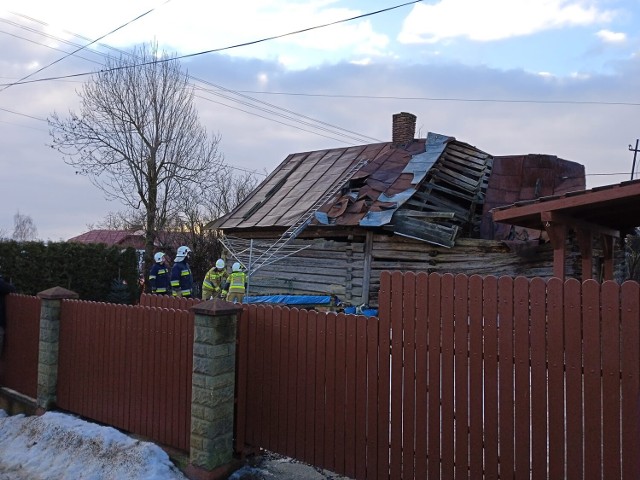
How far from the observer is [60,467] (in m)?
5.29

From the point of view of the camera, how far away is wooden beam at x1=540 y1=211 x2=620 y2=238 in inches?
299

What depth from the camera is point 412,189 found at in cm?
1328

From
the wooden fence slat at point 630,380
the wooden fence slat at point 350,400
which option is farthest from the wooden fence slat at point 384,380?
the wooden fence slat at point 630,380

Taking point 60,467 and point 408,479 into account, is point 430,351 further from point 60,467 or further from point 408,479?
point 60,467

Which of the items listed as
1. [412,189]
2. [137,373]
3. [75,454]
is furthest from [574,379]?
[412,189]

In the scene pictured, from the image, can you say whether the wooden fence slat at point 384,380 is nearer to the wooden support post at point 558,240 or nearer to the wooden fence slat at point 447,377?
the wooden fence slat at point 447,377

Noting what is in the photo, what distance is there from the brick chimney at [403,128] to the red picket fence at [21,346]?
39.4 feet

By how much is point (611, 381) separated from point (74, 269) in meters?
14.0

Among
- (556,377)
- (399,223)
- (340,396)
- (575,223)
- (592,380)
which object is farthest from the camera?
(399,223)

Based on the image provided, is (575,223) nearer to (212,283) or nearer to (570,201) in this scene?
(570,201)

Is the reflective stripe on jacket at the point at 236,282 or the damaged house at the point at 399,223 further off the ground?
the damaged house at the point at 399,223

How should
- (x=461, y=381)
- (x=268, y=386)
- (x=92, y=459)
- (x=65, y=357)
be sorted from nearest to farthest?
(x=461, y=381)
(x=268, y=386)
(x=92, y=459)
(x=65, y=357)

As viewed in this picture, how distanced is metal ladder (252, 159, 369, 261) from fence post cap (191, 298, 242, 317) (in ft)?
26.7

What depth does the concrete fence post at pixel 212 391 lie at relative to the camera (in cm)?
486
